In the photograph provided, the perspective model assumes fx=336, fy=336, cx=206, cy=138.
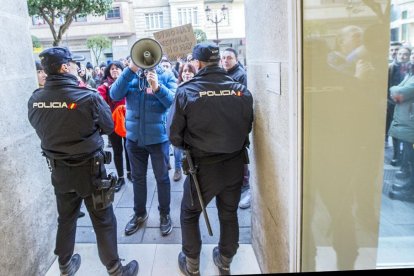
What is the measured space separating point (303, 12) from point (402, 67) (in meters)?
0.50

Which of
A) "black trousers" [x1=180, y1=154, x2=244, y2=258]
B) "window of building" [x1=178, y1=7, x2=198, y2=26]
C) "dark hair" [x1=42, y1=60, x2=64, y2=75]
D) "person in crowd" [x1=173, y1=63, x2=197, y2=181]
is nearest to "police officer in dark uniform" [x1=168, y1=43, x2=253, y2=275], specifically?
"black trousers" [x1=180, y1=154, x2=244, y2=258]

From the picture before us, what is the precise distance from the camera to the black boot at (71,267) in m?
2.62

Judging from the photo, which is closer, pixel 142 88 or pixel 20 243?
pixel 20 243

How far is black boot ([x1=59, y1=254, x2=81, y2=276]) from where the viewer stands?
2619mm

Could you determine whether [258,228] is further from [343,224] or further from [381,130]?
[381,130]

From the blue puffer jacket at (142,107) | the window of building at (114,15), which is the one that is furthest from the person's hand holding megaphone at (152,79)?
the window of building at (114,15)

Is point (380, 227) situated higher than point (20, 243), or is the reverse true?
point (380, 227)

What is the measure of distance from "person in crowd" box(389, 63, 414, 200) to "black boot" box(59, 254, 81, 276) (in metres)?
2.34

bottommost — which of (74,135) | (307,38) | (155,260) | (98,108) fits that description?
(155,260)

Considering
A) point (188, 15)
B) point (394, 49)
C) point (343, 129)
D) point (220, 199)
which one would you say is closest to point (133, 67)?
point (220, 199)

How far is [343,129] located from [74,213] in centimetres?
199

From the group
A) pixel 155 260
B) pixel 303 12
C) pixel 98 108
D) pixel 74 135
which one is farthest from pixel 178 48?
pixel 155 260

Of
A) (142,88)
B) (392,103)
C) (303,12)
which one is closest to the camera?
(392,103)

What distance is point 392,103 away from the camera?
56.1 inches
